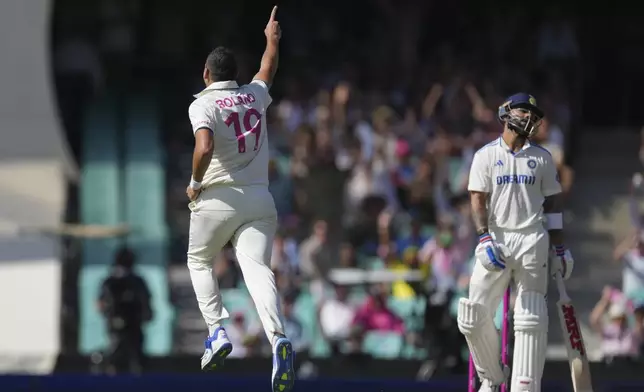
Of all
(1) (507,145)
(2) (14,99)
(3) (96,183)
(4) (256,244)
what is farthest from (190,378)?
(2) (14,99)

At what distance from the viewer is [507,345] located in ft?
32.0

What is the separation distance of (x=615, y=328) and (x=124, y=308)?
4.04m

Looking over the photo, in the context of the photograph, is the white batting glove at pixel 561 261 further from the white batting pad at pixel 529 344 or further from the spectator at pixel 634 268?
the spectator at pixel 634 268

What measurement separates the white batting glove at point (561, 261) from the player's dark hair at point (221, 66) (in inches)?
86.0

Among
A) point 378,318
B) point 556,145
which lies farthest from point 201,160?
point 556,145

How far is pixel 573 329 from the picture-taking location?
32.0ft

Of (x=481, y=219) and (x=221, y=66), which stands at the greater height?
(x=221, y=66)

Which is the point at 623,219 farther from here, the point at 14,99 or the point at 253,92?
the point at 253,92

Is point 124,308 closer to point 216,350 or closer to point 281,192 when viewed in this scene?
point 281,192

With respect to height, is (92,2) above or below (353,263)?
above

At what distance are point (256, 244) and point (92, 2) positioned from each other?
8.90m

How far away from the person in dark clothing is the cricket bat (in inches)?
182

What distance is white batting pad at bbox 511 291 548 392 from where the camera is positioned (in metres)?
9.30

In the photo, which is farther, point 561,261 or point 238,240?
point 561,261
